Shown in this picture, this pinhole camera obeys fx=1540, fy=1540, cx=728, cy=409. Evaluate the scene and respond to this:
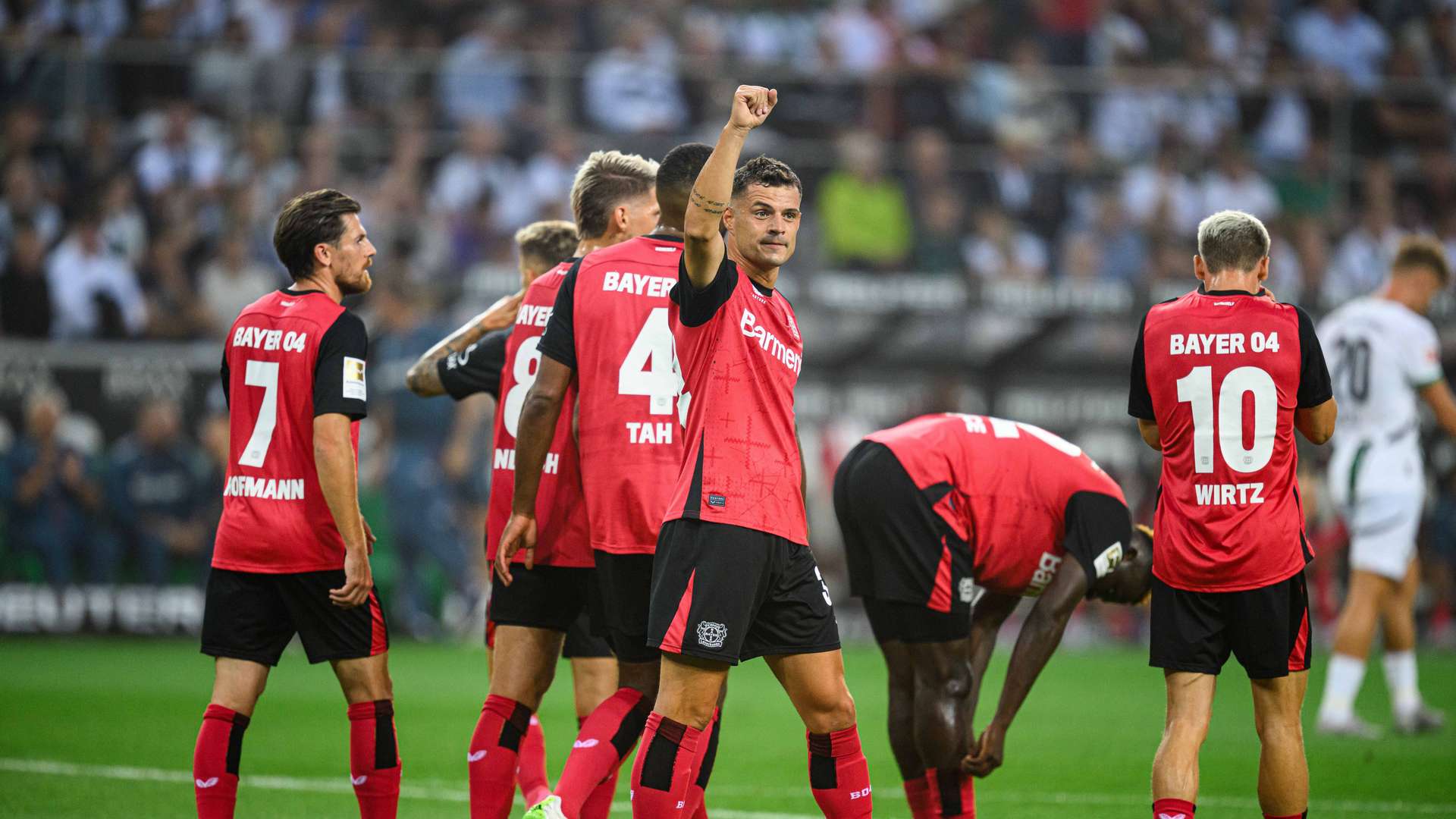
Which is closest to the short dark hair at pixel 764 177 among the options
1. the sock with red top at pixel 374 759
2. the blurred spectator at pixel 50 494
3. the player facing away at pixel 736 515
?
the player facing away at pixel 736 515

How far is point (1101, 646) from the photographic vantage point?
51.5ft

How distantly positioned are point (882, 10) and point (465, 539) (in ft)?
30.2

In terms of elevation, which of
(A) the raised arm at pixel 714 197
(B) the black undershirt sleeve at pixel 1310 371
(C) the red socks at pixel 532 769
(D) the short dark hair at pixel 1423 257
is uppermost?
(D) the short dark hair at pixel 1423 257

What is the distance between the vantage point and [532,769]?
645 cm

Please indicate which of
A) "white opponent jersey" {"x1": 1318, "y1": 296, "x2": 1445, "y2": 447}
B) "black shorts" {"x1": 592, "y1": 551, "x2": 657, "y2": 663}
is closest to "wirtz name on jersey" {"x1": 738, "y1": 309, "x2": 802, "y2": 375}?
"black shorts" {"x1": 592, "y1": 551, "x2": 657, "y2": 663}

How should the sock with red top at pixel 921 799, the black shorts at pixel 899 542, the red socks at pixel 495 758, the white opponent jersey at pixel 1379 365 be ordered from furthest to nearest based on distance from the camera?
the white opponent jersey at pixel 1379 365 → the black shorts at pixel 899 542 → the sock with red top at pixel 921 799 → the red socks at pixel 495 758

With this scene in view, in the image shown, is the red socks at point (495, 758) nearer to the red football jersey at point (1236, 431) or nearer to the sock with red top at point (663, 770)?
the sock with red top at point (663, 770)

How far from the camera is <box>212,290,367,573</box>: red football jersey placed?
213 inches

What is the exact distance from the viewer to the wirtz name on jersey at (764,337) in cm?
472

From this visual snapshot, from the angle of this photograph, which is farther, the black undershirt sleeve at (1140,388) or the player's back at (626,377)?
the black undershirt sleeve at (1140,388)

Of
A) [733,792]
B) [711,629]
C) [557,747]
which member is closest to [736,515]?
[711,629]

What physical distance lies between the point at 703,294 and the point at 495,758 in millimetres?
2046

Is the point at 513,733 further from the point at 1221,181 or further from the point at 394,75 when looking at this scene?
the point at 1221,181

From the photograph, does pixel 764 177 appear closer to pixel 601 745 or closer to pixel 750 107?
pixel 750 107
